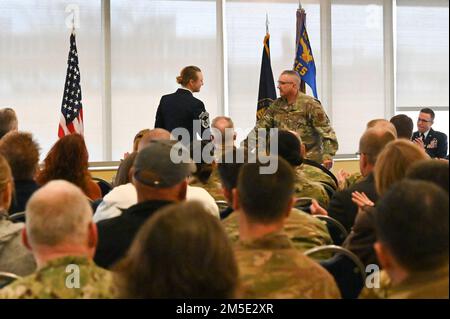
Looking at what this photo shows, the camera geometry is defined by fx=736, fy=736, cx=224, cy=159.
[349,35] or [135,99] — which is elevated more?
[349,35]

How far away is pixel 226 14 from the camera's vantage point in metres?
9.50

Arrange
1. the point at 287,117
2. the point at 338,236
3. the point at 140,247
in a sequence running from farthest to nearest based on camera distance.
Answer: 1. the point at 287,117
2. the point at 338,236
3. the point at 140,247

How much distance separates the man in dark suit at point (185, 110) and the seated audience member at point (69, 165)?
2.83 metres

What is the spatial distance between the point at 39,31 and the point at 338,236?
6.02 m

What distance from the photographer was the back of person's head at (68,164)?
14.7 feet

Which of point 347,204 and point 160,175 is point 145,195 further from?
point 347,204

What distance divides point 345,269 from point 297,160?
5.97 ft

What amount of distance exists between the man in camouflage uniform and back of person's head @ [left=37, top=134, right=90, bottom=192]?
2931 mm

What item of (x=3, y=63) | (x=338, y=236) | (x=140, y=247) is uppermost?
(x=3, y=63)

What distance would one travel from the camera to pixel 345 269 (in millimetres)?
2684

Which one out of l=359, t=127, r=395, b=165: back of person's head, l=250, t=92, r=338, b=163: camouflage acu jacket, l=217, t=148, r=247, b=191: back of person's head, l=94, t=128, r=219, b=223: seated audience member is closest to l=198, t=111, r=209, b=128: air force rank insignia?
l=250, t=92, r=338, b=163: camouflage acu jacket

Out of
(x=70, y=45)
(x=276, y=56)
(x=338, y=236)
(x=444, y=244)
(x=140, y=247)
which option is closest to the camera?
(x=140, y=247)
